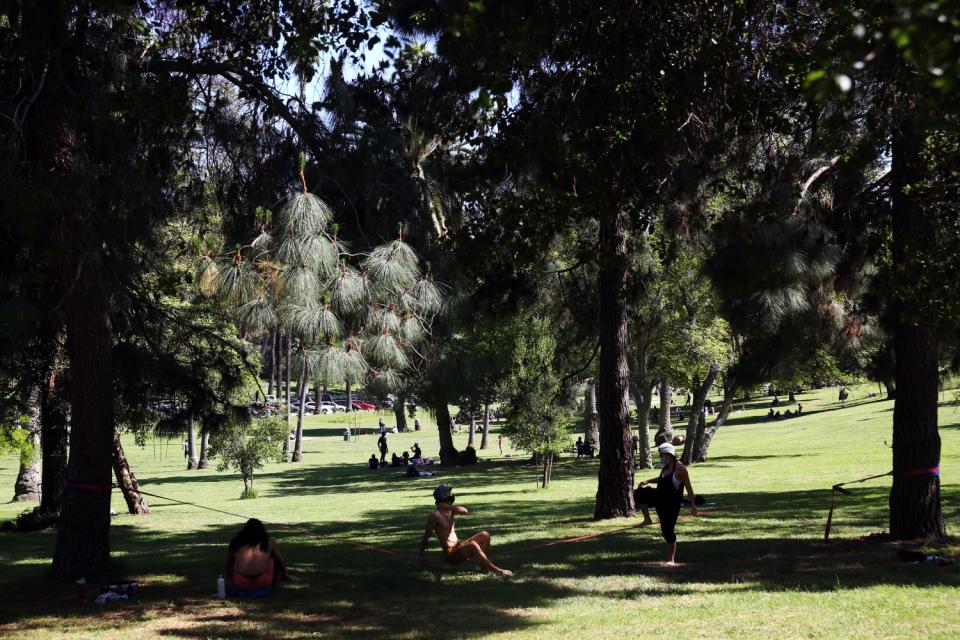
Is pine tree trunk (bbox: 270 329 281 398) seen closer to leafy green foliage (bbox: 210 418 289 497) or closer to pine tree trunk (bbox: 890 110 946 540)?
leafy green foliage (bbox: 210 418 289 497)

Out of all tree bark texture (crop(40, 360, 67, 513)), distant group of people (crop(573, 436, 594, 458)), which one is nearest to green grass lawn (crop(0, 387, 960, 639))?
tree bark texture (crop(40, 360, 67, 513))

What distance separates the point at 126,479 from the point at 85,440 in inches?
369

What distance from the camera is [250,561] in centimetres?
956

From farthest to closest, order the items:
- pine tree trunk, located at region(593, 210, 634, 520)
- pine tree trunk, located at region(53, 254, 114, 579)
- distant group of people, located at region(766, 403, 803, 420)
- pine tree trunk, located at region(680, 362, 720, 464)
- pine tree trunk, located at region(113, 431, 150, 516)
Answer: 1. distant group of people, located at region(766, 403, 803, 420)
2. pine tree trunk, located at region(680, 362, 720, 464)
3. pine tree trunk, located at region(113, 431, 150, 516)
4. pine tree trunk, located at region(593, 210, 634, 520)
5. pine tree trunk, located at region(53, 254, 114, 579)

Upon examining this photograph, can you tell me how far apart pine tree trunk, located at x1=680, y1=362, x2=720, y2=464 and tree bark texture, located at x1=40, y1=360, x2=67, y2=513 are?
68.3 feet

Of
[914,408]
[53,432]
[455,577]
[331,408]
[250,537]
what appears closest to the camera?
[250,537]

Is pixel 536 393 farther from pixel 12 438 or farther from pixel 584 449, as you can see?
pixel 584 449

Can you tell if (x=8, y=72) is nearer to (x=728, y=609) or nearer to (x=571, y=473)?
(x=728, y=609)

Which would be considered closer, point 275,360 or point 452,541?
point 452,541

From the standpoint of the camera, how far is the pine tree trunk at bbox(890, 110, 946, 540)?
11.2 metres

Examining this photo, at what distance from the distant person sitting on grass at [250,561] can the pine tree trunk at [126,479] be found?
299 inches

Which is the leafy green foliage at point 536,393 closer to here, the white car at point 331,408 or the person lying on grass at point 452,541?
the person lying on grass at point 452,541

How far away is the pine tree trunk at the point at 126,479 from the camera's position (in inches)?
711

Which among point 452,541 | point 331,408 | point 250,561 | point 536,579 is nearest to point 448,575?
point 452,541
